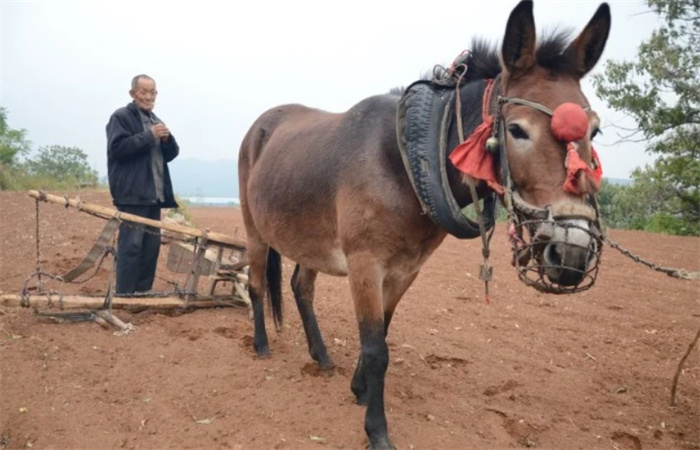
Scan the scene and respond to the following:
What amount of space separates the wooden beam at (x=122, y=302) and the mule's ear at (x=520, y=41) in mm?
3718

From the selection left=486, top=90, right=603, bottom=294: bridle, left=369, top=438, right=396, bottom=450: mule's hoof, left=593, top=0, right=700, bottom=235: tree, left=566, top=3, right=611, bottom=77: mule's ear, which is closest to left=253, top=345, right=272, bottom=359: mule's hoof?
left=369, top=438, right=396, bottom=450: mule's hoof

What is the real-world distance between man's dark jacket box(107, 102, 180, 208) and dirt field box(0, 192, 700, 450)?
3.82ft

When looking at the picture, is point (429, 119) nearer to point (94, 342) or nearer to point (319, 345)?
point (319, 345)

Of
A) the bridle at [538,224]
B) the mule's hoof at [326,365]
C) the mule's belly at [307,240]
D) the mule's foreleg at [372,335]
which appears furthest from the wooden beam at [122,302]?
the bridle at [538,224]

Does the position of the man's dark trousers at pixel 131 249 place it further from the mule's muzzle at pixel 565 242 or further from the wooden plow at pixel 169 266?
the mule's muzzle at pixel 565 242

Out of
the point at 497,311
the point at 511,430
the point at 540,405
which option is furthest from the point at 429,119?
the point at 497,311

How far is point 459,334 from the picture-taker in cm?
519

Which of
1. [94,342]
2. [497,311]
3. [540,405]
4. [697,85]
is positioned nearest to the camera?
[540,405]

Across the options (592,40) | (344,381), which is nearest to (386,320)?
(344,381)

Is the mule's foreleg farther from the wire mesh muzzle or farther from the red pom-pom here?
the red pom-pom

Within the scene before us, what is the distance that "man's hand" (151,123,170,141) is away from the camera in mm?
4898

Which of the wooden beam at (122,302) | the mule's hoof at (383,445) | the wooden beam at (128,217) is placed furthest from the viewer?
the wooden beam at (128,217)

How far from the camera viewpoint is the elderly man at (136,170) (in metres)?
4.86

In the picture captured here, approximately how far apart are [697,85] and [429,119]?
13.7 meters
